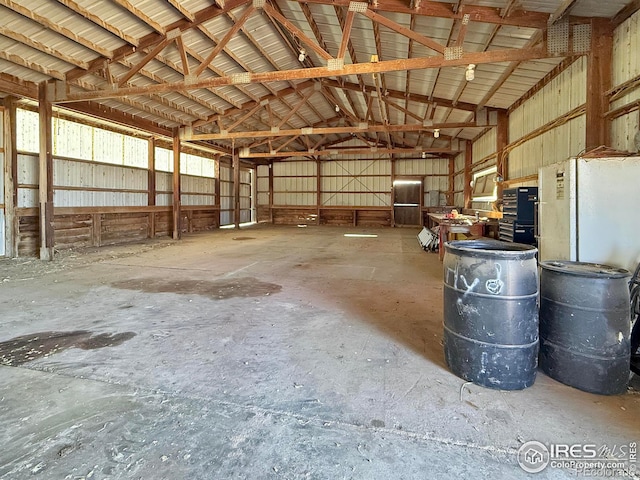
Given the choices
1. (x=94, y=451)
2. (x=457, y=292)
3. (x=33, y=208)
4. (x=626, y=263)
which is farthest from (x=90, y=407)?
(x=33, y=208)

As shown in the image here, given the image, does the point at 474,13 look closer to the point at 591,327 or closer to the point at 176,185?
the point at 591,327

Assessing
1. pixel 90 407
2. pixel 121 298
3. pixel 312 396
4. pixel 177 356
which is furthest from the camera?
pixel 121 298

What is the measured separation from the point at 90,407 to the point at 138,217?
10835mm

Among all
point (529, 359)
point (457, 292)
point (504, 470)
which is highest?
point (457, 292)

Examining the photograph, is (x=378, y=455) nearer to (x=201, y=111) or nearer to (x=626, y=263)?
(x=626, y=263)

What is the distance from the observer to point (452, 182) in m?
16.7

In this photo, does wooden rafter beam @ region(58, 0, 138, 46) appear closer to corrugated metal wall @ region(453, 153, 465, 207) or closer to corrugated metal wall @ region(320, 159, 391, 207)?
corrugated metal wall @ region(453, 153, 465, 207)

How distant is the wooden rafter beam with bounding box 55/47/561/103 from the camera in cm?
502

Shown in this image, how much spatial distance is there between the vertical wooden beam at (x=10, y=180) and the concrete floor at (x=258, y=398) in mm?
4482

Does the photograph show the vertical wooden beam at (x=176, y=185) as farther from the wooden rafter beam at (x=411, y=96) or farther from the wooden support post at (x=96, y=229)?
the wooden rafter beam at (x=411, y=96)

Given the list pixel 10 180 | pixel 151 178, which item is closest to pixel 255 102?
pixel 151 178

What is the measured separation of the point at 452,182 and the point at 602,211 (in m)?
14.6

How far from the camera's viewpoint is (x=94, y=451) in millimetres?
1698

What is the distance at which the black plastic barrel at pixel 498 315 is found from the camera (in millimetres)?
2248
